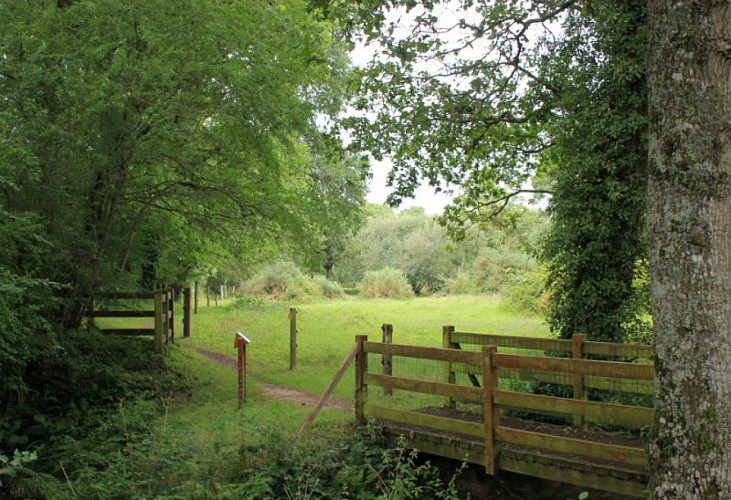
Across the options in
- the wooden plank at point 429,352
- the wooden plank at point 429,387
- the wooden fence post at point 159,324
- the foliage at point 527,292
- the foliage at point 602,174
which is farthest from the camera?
the foliage at point 527,292

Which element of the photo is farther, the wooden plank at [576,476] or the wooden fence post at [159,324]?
the wooden fence post at [159,324]

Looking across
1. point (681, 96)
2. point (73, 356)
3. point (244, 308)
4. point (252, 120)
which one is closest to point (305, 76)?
point (252, 120)

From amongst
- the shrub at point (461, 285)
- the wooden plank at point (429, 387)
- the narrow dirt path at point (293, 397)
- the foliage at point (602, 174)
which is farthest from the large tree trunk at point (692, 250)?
the shrub at point (461, 285)

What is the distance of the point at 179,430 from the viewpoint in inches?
329

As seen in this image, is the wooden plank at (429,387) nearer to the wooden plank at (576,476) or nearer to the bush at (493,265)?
the wooden plank at (576,476)

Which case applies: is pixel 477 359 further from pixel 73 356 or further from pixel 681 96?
pixel 73 356

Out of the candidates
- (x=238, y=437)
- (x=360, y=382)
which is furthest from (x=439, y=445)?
(x=238, y=437)

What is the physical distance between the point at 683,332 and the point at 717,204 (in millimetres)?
888

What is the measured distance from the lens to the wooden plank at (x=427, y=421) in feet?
22.2

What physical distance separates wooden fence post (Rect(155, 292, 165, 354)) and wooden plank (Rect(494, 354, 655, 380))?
9.44m

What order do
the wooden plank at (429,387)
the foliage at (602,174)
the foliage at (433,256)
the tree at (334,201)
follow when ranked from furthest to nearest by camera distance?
the foliage at (433,256)
the tree at (334,201)
the foliage at (602,174)
the wooden plank at (429,387)

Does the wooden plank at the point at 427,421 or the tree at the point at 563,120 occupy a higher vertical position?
the tree at the point at 563,120

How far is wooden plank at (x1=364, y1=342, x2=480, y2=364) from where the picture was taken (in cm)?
689

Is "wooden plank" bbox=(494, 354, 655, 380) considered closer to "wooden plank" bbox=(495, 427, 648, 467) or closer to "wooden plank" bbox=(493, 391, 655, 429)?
"wooden plank" bbox=(493, 391, 655, 429)
